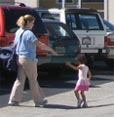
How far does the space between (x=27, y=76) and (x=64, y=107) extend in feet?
3.07

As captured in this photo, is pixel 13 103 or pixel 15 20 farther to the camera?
pixel 15 20

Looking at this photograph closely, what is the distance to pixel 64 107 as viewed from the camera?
11.4m

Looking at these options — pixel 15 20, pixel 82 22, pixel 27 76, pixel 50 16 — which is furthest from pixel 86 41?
pixel 27 76

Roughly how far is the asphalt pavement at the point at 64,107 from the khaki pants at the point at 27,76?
0.71 feet

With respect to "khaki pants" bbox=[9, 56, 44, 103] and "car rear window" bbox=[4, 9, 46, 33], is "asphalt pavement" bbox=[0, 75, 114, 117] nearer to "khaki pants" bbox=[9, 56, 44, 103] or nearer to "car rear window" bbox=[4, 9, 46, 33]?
"khaki pants" bbox=[9, 56, 44, 103]

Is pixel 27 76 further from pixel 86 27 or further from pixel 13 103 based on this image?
pixel 86 27

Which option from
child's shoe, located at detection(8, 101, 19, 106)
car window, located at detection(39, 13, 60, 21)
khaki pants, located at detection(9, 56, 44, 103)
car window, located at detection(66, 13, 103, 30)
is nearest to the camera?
khaki pants, located at detection(9, 56, 44, 103)

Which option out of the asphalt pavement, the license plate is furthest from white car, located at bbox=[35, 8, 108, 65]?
the asphalt pavement

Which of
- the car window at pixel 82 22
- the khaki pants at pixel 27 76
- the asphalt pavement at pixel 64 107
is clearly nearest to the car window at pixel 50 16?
the car window at pixel 82 22

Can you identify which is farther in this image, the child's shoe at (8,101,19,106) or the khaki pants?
the child's shoe at (8,101,19,106)

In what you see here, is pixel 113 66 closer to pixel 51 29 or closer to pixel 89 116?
pixel 51 29

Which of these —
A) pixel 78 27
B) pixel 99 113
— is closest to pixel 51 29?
pixel 78 27

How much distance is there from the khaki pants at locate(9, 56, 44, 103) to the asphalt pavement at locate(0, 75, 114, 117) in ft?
0.71

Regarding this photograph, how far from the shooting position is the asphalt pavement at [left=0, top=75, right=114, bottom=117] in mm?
10664
